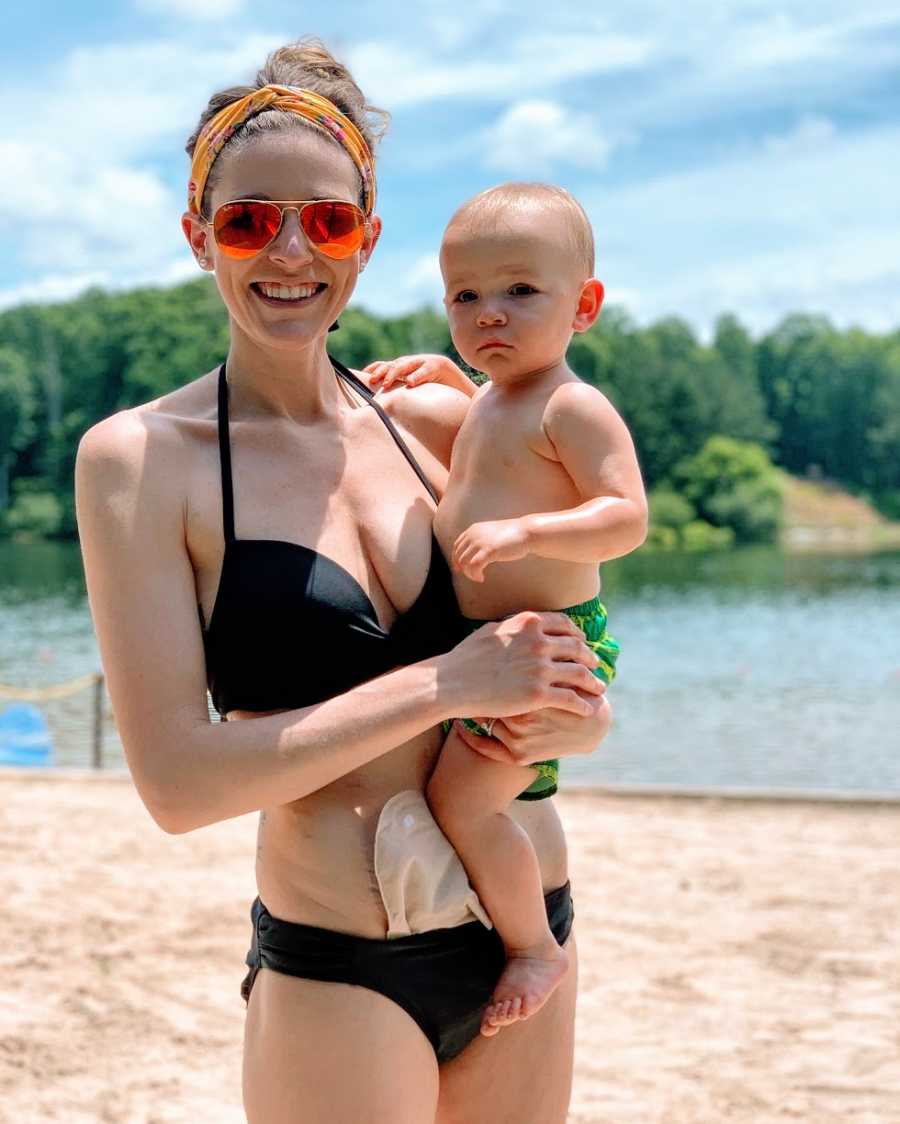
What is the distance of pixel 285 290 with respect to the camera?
229cm

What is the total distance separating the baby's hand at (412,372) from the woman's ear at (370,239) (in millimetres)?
273

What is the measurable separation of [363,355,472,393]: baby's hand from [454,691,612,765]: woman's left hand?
75 centimetres

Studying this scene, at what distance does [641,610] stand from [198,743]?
113 ft

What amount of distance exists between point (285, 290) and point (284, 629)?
54 centimetres

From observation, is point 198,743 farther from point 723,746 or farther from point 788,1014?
point 723,746

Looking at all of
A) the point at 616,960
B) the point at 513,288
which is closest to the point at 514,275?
the point at 513,288

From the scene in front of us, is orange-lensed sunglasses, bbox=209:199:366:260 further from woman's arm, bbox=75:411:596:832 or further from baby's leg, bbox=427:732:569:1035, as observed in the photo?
baby's leg, bbox=427:732:569:1035

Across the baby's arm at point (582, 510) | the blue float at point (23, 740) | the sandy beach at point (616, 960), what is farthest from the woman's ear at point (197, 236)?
the blue float at point (23, 740)

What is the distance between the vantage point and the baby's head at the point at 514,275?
247 cm

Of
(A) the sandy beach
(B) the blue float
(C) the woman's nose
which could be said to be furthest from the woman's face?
(B) the blue float

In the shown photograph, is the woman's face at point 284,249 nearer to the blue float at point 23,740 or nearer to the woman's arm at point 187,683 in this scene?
the woman's arm at point 187,683

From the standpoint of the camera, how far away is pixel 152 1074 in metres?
5.65

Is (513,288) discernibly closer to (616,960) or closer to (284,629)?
(284,629)

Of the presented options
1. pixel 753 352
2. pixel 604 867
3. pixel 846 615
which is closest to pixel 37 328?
pixel 753 352
